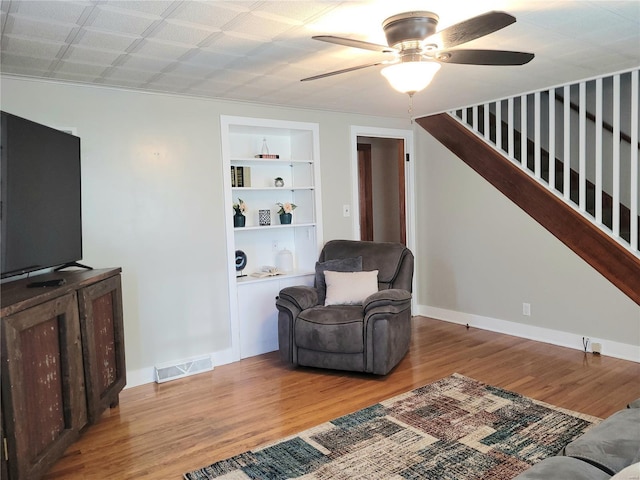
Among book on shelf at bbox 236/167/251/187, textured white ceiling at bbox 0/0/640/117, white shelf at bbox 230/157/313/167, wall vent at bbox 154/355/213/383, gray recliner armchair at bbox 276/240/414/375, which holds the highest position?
textured white ceiling at bbox 0/0/640/117

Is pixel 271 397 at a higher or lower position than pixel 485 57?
lower

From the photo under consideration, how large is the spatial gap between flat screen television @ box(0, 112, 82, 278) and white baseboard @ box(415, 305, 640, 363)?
3.74 m

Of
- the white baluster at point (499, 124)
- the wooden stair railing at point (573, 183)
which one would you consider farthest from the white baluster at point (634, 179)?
the white baluster at point (499, 124)

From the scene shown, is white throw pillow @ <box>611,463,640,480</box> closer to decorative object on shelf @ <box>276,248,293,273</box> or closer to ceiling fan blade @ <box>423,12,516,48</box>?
ceiling fan blade @ <box>423,12,516,48</box>

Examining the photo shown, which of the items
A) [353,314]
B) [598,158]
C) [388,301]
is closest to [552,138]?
[598,158]

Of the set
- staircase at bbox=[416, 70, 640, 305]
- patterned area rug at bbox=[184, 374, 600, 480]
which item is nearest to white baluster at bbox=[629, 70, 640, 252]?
staircase at bbox=[416, 70, 640, 305]

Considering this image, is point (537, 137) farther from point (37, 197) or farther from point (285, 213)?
point (37, 197)

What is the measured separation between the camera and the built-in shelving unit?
13.4 ft

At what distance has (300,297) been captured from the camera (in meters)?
3.80

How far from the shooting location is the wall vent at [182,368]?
12.0 feet

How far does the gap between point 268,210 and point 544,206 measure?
257 cm

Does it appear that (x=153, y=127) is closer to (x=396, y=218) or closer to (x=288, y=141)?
(x=288, y=141)

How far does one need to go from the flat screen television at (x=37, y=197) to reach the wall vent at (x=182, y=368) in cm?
117

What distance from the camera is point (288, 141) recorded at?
4.75 metres
